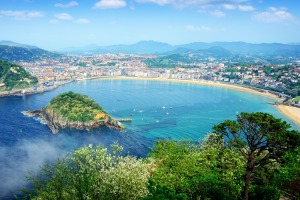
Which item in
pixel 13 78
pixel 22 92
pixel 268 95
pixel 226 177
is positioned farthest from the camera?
pixel 268 95

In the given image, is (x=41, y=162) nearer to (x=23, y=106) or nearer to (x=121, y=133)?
(x=121, y=133)

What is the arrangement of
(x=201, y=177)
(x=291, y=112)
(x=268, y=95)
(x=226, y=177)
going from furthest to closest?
(x=268, y=95) < (x=291, y=112) < (x=226, y=177) < (x=201, y=177)

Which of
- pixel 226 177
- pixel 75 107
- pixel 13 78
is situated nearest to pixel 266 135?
pixel 226 177

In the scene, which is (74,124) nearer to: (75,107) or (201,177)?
(75,107)

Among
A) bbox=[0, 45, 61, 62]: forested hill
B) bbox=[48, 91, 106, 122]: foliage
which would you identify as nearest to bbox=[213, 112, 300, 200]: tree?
bbox=[48, 91, 106, 122]: foliage

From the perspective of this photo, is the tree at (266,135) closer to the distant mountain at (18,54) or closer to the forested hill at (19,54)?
the forested hill at (19,54)

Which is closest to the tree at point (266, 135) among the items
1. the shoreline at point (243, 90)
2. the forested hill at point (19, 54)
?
the shoreline at point (243, 90)
